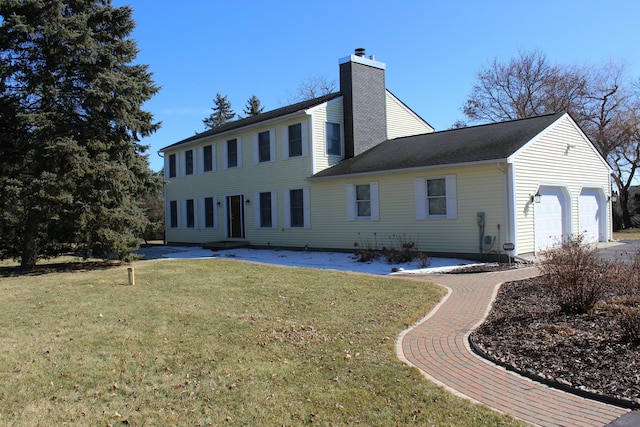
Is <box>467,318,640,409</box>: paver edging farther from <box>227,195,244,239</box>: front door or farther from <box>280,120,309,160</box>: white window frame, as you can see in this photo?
<box>227,195,244,239</box>: front door

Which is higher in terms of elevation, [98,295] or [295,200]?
[295,200]

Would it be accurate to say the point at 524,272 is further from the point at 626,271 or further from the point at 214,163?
the point at 214,163

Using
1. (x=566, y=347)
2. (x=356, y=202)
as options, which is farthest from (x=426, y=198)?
(x=566, y=347)

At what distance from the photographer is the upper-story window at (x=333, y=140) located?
1927 centimetres

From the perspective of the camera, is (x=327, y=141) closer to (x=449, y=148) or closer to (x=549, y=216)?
(x=449, y=148)

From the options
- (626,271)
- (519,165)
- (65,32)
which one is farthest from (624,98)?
(65,32)

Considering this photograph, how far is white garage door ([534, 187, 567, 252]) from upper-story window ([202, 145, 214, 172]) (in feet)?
49.7

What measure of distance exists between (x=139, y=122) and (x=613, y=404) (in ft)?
44.6

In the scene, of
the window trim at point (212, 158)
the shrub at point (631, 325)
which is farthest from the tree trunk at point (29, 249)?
the shrub at point (631, 325)

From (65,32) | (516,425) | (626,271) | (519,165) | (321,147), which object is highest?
(65,32)

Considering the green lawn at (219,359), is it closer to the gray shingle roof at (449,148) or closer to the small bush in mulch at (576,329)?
the small bush in mulch at (576,329)

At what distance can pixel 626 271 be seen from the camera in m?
6.74

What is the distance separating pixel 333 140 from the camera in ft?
63.9

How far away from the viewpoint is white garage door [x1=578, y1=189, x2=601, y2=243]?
17625mm
